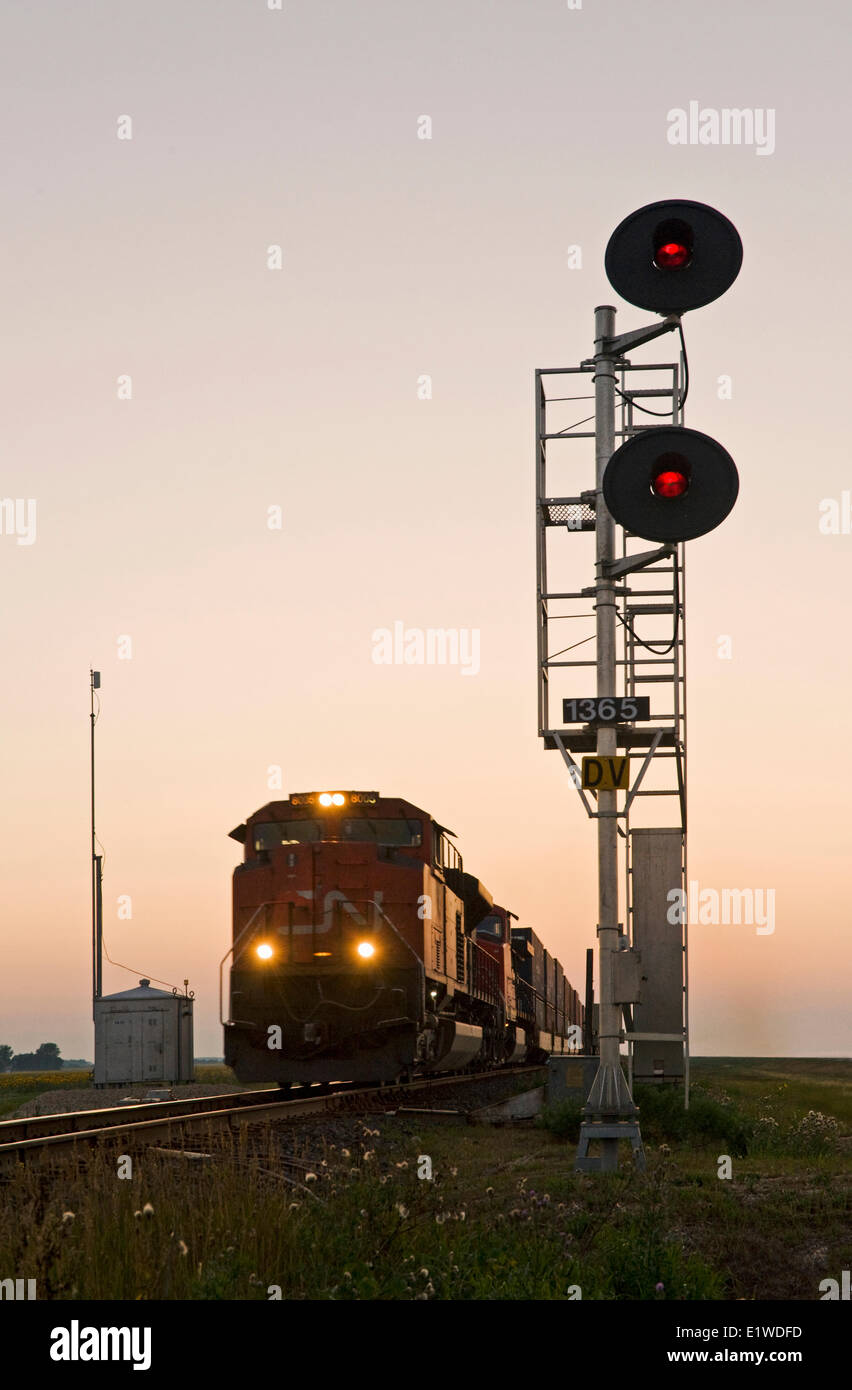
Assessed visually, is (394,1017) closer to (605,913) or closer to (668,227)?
(605,913)

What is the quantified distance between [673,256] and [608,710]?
3.91 metres

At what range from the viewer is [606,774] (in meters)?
12.3

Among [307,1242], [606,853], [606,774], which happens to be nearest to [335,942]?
[606,853]

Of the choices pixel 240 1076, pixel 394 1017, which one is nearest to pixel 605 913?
pixel 394 1017

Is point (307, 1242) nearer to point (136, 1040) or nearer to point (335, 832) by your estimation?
point (335, 832)

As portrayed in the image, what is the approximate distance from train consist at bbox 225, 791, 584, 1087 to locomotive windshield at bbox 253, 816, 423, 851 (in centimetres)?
2

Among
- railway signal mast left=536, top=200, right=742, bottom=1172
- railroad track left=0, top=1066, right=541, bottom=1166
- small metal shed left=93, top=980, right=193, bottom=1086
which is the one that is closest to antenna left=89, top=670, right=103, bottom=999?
small metal shed left=93, top=980, right=193, bottom=1086

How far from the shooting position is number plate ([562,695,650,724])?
1248 centimetres

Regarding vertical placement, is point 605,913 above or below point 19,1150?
above

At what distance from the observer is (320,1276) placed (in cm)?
663

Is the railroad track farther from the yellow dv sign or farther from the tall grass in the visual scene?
the yellow dv sign

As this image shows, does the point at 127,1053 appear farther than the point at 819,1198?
Yes

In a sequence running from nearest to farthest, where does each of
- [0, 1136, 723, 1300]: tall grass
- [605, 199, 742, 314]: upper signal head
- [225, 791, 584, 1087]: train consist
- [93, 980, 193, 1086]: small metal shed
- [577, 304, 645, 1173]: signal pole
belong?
[0, 1136, 723, 1300]: tall grass
[605, 199, 742, 314]: upper signal head
[577, 304, 645, 1173]: signal pole
[225, 791, 584, 1087]: train consist
[93, 980, 193, 1086]: small metal shed
